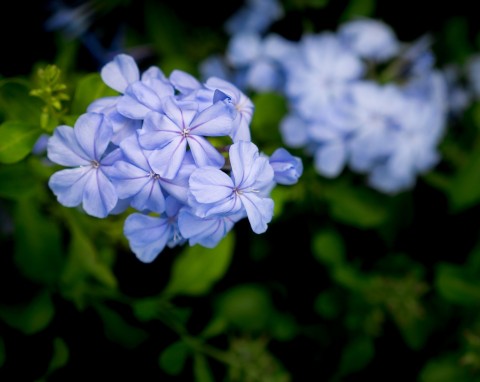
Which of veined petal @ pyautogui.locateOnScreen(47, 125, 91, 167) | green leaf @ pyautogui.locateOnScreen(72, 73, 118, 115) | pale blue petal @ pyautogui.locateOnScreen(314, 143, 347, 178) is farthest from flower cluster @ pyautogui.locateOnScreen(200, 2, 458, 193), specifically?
veined petal @ pyautogui.locateOnScreen(47, 125, 91, 167)

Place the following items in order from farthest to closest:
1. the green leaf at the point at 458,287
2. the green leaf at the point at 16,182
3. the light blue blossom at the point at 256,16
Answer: the light blue blossom at the point at 256,16
the green leaf at the point at 458,287
the green leaf at the point at 16,182

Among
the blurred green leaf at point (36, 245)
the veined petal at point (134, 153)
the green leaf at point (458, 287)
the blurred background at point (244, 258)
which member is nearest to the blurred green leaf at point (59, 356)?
the blurred background at point (244, 258)

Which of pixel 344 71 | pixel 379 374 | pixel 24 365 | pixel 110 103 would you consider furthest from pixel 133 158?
pixel 379 374

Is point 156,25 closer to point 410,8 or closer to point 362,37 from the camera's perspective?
point 362,37

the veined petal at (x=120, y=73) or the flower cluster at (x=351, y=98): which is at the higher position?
the veined petal at (x=120, y=73)

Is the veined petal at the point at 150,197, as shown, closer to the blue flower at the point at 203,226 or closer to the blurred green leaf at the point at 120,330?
the blue flower at the point at 203,226

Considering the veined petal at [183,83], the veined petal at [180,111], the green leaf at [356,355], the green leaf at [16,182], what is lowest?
the green leaf at [356,355]

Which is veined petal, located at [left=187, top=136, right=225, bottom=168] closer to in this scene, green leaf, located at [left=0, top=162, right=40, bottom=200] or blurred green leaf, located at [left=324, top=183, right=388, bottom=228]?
green leaf, located at [left=0, top=162, right=40, bottom=200]
